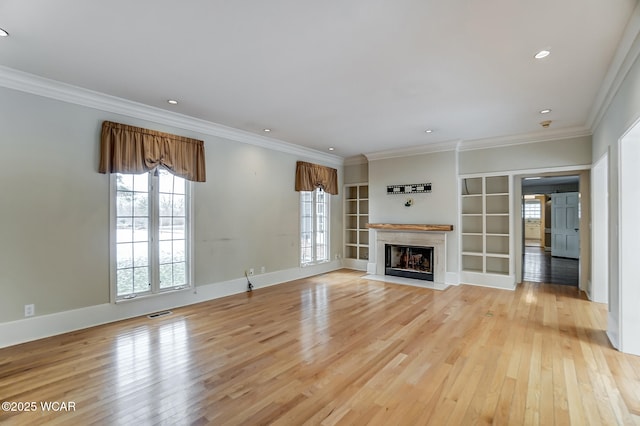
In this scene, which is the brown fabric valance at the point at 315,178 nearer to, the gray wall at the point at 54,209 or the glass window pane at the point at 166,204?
the gray wall at the point at 54,209

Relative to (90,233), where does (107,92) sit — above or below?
above

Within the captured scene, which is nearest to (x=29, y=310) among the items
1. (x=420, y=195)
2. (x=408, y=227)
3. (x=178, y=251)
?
(x=178, y=251)

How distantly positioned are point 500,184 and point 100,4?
259 inches

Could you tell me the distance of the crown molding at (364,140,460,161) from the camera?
6159 millimetres

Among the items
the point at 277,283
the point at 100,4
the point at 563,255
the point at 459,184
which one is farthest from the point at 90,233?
the point at 563,255

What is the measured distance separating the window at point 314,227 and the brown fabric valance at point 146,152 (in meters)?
2.58

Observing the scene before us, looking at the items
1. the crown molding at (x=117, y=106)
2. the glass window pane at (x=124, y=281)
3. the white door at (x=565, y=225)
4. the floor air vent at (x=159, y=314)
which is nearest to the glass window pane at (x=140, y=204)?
the glass window pane at (x=124, y=281)

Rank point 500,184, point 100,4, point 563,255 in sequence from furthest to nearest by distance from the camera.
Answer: point 563,255 < point 500,184 < point 100,4

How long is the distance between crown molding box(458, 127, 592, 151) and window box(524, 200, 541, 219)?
32.0ft

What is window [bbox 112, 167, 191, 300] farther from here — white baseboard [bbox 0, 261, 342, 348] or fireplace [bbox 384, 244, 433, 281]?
fireplace [bbox 384, 244, 433, 281]

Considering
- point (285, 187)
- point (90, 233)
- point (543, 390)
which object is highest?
point (285, 187)

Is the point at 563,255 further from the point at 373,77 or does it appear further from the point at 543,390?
A: the point at 373,77

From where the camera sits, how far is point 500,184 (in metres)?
6.09

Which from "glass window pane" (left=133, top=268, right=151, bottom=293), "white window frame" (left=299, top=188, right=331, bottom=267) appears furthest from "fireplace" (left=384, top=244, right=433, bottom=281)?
"glass window pane" (left=133, top=268, right=151, bottom=293)
